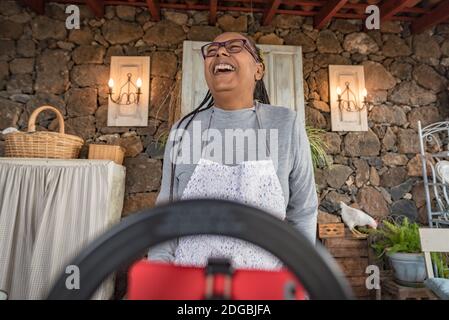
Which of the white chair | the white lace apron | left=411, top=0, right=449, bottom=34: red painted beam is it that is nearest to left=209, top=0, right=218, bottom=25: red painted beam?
left=411, top=0, right=449, bottom=34: red painted beam

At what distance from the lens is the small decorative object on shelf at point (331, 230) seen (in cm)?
253

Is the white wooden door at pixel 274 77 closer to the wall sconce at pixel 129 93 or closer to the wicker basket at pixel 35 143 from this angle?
the wall sconce at pixel 129 93

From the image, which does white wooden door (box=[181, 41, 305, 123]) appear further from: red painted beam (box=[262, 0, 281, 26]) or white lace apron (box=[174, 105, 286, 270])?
white lace apron (box=[174, 105, 286, 270])

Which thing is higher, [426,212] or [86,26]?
[86,26]

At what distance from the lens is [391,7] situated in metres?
2.83

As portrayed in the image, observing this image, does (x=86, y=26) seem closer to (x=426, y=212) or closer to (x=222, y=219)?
(x=222, y=219)

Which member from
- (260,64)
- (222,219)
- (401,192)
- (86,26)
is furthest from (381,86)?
(222,219)

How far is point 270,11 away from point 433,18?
68.6 inches

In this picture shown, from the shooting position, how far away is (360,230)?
8.66 ft

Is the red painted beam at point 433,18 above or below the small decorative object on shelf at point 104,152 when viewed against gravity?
above

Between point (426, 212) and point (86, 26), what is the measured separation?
401 cm

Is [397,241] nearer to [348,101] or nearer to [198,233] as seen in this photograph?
[348,101]

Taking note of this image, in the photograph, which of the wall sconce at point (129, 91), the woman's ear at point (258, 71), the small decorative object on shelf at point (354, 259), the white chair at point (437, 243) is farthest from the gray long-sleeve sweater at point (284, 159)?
the wall sconce at point (129, 91)

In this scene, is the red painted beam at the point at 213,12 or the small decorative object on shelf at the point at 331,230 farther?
the red painted beam at the point at 213,12
